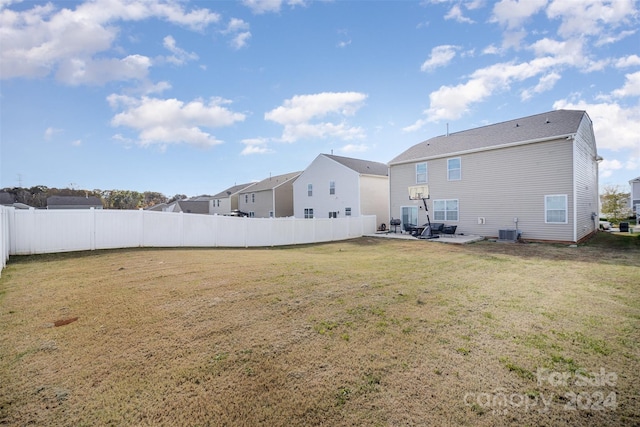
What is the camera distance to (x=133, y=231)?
10.5m

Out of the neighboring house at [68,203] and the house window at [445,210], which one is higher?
the neighboring house at [68,203]

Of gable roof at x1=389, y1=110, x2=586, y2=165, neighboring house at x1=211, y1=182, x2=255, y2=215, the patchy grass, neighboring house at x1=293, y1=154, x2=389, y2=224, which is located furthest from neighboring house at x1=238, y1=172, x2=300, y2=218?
the patchy grass

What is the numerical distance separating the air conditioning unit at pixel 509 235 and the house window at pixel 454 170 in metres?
4.09

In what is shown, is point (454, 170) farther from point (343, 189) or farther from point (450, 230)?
point (343, 189)

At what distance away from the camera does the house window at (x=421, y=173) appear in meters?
18.2

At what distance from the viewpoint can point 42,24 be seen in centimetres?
792

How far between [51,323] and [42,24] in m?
9.21

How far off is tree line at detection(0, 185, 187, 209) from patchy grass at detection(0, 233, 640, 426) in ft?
204

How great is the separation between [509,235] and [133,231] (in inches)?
690

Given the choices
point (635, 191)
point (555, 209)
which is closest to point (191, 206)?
point (555, 209)

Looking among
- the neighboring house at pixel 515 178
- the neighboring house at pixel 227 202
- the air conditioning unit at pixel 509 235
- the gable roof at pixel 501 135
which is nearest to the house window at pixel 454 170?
the neighboring house at pixel 515 178

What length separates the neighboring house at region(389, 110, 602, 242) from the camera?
13227 millimetres

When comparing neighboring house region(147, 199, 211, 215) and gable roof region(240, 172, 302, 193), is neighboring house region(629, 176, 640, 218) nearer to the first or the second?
gable roof region(240, 172, 302, 193)

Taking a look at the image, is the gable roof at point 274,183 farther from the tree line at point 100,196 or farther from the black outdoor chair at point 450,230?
the tree line at point 100,196
